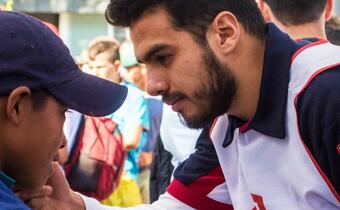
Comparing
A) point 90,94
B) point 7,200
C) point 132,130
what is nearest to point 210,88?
point 90,94

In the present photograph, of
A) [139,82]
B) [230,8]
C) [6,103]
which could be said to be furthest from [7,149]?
[139,82]

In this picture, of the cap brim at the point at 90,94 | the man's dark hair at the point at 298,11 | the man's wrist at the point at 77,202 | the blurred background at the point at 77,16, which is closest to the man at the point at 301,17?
the man's dark hair at the point at 298,11

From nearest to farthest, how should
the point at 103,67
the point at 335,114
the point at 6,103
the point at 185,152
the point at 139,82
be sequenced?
1. the point at 6,103
2. the point at 335,114
3. the point at 185,152
4. the point at 103,67
5. the point at 139,82

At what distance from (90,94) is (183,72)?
1.72 ft

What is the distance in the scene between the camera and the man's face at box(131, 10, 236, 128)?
2.32m

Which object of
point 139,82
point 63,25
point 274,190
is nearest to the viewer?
point 274,190

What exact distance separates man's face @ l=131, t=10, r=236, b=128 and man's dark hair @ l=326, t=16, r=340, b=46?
2186 mm

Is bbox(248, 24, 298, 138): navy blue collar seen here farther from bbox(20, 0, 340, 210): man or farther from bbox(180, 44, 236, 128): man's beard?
bbox(180, 44, 236, 128): man's beard

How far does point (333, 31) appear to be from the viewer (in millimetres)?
4438

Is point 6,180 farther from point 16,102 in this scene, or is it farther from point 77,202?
point 77,202

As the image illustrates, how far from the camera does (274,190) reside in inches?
90.0

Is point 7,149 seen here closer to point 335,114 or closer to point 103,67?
point 335,114

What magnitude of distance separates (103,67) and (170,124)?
193cm

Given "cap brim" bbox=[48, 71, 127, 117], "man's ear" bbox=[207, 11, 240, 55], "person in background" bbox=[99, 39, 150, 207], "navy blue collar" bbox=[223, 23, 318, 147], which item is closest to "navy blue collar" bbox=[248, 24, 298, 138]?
"navy blue collar" bbox=[223, 23, 318, 147]
